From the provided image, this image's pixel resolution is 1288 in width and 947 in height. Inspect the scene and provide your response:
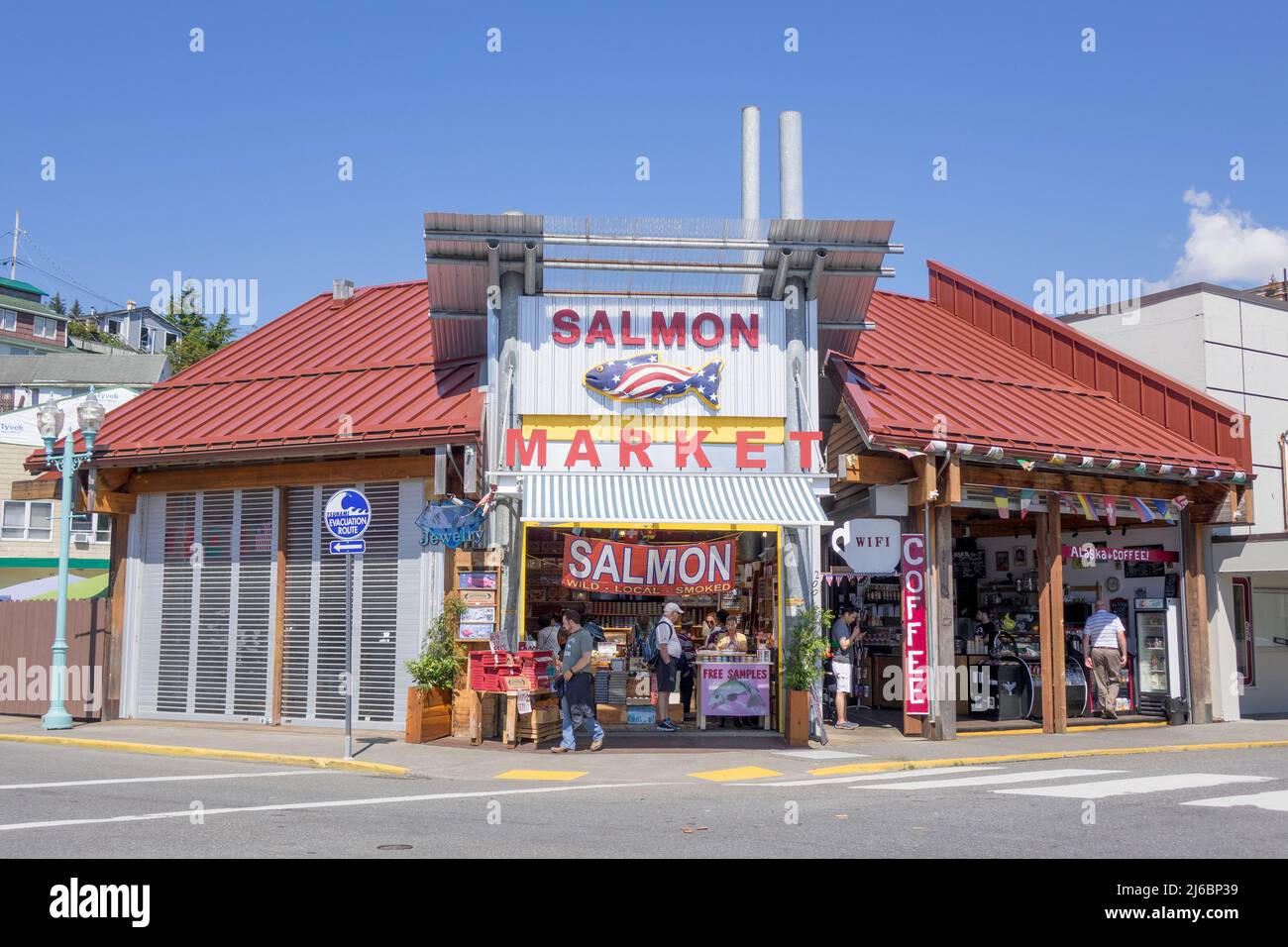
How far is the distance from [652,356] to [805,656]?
15.9ft

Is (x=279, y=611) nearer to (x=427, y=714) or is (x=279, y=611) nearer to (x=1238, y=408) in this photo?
(x=427, y=714)

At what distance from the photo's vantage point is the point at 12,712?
20.6m

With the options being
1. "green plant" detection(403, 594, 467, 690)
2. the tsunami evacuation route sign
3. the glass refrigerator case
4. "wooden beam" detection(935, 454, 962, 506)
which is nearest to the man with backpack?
"green plant" detection(403, 594, 467, 690)

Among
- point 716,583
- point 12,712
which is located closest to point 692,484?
point 716,583

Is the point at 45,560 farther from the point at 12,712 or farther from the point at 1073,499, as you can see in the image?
the point at 1073,499

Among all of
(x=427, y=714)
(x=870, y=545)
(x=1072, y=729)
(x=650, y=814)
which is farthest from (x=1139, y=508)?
(x=650, y=814)

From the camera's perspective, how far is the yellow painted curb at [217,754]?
14.4 m

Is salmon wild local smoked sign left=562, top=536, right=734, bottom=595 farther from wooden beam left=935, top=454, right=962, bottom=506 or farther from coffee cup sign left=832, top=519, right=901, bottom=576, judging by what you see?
wooden beam left=935, top=454, right=962, bottom=506

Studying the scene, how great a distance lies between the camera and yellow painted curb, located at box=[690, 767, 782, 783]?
45.1 ft

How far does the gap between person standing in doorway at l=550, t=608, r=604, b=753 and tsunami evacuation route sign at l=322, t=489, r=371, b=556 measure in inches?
116

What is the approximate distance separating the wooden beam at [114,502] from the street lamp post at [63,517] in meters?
0.64

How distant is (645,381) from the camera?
1742 centimetres

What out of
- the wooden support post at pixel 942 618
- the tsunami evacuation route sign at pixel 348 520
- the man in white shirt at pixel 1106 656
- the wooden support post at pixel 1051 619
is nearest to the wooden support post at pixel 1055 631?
the wooden support post at pixel 1051 619

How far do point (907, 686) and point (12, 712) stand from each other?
1500 centimetres
